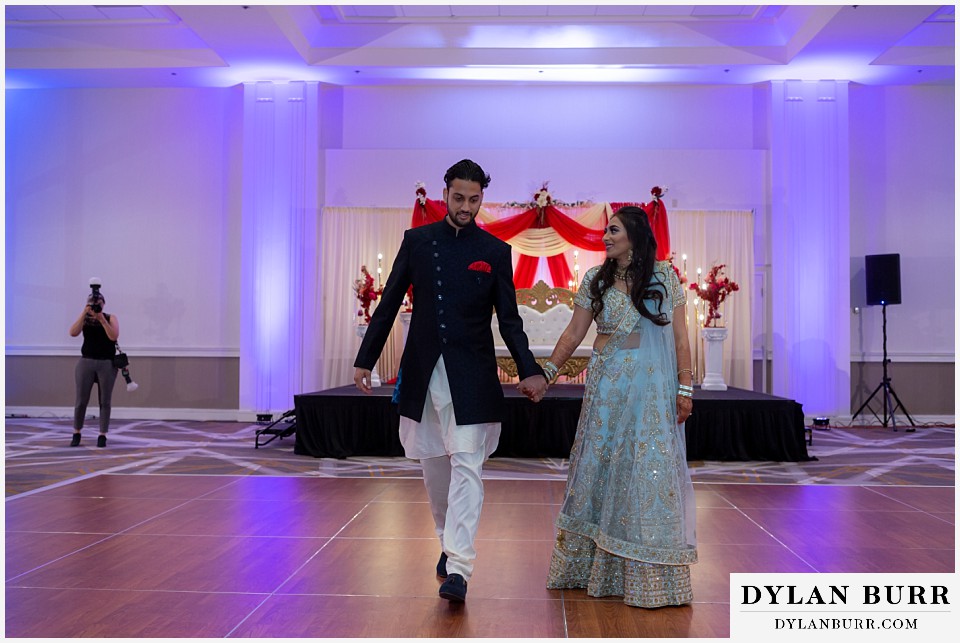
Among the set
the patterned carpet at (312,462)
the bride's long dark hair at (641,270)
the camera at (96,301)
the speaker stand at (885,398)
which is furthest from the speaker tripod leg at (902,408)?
the camera at (96,301)

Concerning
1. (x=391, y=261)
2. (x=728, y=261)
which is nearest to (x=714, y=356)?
(x=728, y=261)

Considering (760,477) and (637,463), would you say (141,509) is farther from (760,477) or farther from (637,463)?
(760,477)

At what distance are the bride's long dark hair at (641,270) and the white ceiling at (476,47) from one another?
22.9ft

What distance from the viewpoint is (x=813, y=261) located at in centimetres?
→ 1008

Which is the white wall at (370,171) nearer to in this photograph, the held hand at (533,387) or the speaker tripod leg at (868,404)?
the speaker tripod leg at (868,404)

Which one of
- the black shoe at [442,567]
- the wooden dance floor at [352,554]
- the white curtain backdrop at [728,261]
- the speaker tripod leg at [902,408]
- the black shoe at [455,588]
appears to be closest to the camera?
the wooden dance floor at [352,554]

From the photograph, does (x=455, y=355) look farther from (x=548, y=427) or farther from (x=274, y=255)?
(x=274, y=255)

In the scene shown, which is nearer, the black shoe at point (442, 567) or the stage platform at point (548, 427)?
the black shoe at point (442, 567)

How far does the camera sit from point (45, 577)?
3387mm

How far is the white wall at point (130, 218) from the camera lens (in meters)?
10.7

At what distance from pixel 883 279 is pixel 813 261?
81 centimetres

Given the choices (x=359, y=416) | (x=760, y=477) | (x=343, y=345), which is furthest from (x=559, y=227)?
(x=760, y=477)

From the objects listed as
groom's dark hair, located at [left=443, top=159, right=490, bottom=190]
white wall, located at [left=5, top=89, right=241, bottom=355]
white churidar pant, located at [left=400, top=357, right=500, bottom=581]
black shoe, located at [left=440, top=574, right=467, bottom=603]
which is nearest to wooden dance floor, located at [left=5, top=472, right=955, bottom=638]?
black shoe, located at [left=440, top=574, right=467, bottom=603]

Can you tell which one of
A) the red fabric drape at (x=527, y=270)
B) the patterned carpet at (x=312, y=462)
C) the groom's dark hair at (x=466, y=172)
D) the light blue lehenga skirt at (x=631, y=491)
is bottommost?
the patterned carpet at (x=312, y=462)
